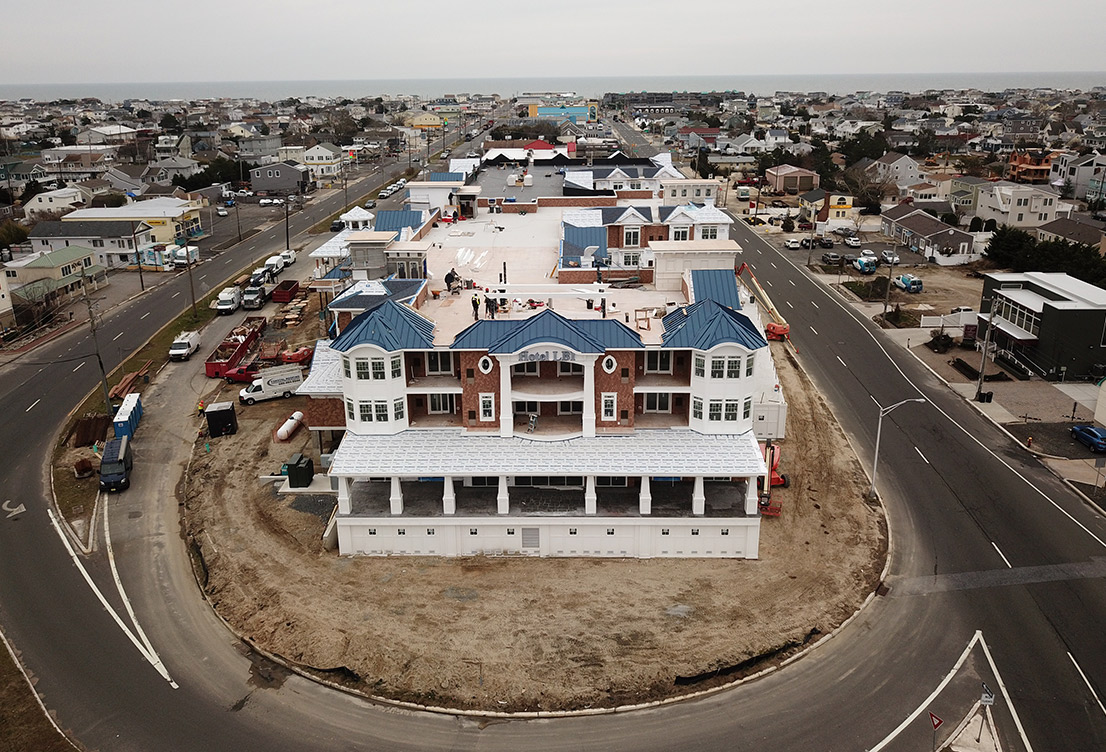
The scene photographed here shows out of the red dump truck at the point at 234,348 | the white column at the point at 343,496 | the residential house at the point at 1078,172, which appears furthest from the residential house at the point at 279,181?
the residential house at the point at 1078,172

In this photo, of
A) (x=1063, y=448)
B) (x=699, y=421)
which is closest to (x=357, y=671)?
(x=699, y=421)

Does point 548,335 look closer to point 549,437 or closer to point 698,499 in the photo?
point 549,437

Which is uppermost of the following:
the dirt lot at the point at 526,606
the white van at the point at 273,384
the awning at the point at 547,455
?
the awning at the point at 547,455

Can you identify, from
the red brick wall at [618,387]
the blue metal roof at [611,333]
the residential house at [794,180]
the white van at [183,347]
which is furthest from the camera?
the residential house at [794,180]

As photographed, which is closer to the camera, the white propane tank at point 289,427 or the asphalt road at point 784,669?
the asphalt road at point 784,669

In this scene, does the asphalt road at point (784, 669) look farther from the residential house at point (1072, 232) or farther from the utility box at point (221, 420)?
the residential house at point (1072, 232)

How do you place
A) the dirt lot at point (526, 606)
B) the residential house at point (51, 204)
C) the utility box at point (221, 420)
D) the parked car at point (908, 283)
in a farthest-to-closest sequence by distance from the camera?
the residential house at point (51, 204), the parked car at point (908, 283), the utility box at point (221, 420), the dirt lot at point (526, 606)
